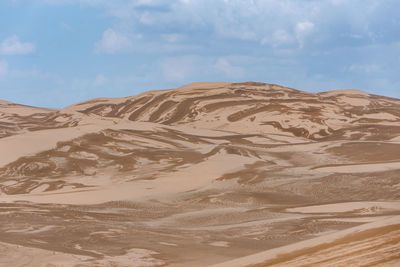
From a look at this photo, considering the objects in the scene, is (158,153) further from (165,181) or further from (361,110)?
(361,110)

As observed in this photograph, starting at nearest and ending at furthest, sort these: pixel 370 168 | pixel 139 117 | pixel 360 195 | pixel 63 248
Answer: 1. pixel 63 248
2. pixel 360 195
3. pixel 370 168
4. pixel 139 117

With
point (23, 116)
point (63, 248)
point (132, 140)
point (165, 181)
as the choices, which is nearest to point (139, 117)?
point (23, 116)

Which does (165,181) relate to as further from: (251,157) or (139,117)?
(139,117)

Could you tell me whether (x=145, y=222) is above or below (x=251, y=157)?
below

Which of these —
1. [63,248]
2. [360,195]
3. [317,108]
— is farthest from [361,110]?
[63,248]

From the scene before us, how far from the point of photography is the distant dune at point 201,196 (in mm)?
6844

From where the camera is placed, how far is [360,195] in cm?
1445

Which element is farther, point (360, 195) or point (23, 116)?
point (23, 116)

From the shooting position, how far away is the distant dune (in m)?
6.84

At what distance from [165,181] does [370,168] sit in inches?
244

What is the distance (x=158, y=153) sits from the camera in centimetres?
2134

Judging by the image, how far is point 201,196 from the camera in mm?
14820

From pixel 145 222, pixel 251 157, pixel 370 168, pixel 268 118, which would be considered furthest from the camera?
pixel 268 118

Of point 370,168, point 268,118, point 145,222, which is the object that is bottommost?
point 145,222
